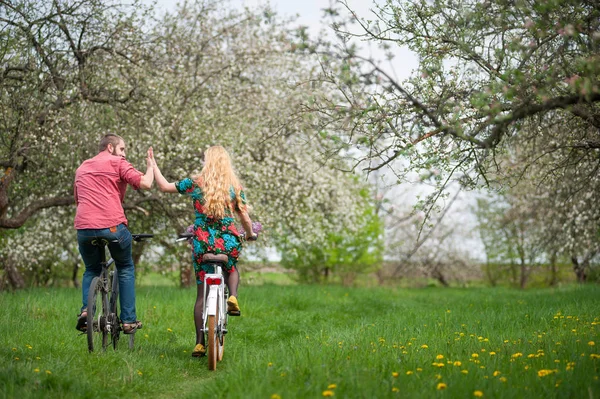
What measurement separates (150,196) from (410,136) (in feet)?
23.0

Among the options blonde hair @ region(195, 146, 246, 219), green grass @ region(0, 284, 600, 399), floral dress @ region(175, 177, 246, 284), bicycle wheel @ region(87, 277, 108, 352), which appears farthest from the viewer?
floral dress @ region(175, 177, 246, 284)

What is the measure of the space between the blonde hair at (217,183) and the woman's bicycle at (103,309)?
0.81 m

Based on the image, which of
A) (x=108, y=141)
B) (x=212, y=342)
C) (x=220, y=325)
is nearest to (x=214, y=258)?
(x=220, y=325)

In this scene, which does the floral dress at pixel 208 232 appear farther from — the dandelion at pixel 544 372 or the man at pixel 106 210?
the dandelion at pixel 544 372

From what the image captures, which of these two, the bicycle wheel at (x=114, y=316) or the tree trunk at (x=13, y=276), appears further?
the tree trunk at (x=13, y=276)

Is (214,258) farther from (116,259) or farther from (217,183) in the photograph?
(116,259)

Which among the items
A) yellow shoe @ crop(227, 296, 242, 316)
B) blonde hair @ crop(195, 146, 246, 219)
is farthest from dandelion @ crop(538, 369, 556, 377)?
blonde hair @ crop(195, 146, 246, 219)

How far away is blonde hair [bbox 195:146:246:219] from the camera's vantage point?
5.92m

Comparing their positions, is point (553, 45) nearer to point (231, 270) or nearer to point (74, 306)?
point (231, 270)

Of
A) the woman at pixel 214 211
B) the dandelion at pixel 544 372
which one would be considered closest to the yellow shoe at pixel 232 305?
the woman at pixel 214 211

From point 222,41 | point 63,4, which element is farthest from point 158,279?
point 63,4

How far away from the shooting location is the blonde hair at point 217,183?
5.92 metres

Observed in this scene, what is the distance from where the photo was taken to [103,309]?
623 cm

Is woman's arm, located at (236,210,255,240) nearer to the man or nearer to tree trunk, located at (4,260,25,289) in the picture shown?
the man
